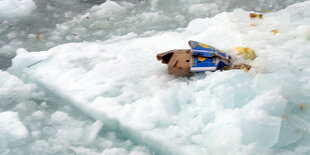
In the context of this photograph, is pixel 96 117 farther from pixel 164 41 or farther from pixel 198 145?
pixel 164 41

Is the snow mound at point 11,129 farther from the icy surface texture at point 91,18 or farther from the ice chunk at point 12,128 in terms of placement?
the icy surface texture at point 91,18

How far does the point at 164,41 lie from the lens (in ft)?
11.2

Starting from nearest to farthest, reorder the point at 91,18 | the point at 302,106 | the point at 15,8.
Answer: the point at 302,106
the point at 91,18
the point at 15,8

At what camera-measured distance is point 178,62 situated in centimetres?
271

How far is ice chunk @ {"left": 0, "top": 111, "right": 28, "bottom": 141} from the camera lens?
2.34 metres

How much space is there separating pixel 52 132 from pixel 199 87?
1.08 m

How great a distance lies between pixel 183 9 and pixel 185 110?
88.0 inches

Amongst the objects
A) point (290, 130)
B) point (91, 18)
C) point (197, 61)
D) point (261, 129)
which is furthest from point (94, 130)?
point (91, 18)

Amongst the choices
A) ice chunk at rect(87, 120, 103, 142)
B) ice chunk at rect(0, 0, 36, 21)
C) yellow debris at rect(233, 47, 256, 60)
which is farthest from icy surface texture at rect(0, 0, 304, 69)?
ice chunk at rect(87, 120, 103, 142)

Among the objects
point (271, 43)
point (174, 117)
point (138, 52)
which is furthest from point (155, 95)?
point (271, 43)

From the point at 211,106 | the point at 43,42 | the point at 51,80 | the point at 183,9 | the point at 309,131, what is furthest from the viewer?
the point at 183,9

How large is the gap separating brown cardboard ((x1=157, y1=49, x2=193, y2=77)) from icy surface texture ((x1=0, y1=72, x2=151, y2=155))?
0.73 metres

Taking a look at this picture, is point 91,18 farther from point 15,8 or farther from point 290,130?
point 290,130

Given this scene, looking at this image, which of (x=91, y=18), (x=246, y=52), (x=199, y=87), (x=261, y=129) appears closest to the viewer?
(x=261, y=129)
